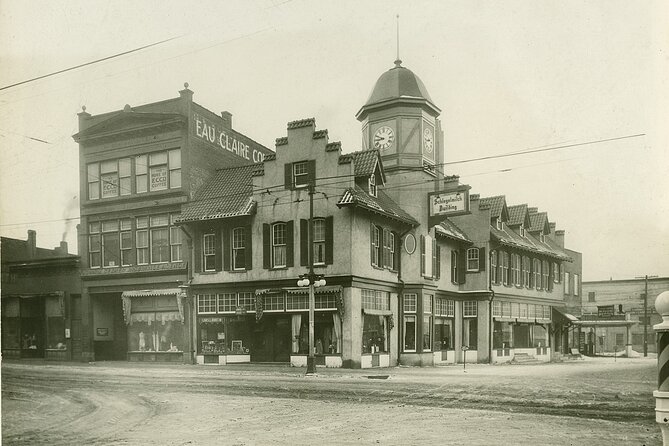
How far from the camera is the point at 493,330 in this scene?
100ft

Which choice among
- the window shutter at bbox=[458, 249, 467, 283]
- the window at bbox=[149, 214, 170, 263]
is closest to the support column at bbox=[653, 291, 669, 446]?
the window at bbox=[149, 214, 170, 263]

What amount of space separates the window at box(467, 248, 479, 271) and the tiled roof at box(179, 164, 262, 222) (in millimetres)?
12993

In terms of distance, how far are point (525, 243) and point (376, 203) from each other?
49.1ft

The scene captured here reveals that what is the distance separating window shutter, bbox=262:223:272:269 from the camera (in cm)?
2162

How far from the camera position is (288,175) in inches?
822

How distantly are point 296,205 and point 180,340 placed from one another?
624 centimetres

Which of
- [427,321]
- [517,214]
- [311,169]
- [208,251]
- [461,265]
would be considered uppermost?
[311,169]

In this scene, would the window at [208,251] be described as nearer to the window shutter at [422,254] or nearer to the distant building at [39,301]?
the window shutter at [422,254]

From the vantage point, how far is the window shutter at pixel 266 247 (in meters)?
21.6

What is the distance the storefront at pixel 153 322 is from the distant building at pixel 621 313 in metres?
12.0

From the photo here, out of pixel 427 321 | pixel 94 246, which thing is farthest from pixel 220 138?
pixel 427 321

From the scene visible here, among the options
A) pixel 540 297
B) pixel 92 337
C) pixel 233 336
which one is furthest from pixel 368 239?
pixel 540 297

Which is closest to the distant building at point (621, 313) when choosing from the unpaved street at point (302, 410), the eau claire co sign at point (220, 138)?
the unpaved street at point (302, 410)

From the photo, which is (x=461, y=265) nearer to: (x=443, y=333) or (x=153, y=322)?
(x=443, y=333)
